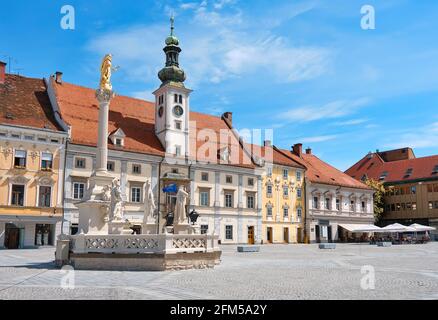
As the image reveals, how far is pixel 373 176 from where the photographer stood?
69375 millimetres

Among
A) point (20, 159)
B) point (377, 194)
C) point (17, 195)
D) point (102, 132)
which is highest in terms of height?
point (20, 159)

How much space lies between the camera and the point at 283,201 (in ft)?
168

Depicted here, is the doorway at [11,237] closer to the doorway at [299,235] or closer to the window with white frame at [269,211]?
the window with white frame at [269,211]

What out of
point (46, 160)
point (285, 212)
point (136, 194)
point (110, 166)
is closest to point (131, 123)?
point (110, 166)

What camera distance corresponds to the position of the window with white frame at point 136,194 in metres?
39.9

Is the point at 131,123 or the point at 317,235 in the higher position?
the point at 131,123

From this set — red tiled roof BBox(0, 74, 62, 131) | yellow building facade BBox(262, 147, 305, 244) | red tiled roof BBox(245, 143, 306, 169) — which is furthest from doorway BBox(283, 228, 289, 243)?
red tiled roof BBox(0, 74, 62, 131)

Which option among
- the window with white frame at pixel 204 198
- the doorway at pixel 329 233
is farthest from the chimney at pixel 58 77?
the doorway at pixel 329 233

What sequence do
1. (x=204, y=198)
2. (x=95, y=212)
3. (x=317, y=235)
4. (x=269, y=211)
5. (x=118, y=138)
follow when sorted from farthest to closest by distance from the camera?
(x=317, y=235) < (x=269, y=211) < (x=204, y=198) < (x=118, y=138) < (x=95, y=212)

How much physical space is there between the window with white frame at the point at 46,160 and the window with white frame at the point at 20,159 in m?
1.33

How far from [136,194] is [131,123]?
7526 millimetres

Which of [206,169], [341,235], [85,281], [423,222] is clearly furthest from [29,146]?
[423,222]

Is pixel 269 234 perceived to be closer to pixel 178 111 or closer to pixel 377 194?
pixel 178 111
